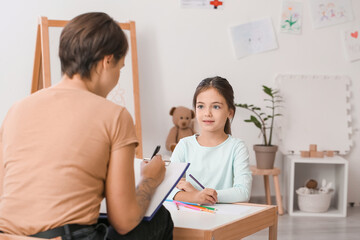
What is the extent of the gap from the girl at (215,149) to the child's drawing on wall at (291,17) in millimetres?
1875

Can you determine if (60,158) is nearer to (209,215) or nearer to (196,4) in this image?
(209,215)

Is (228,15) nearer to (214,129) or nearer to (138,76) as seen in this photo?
(138,76)

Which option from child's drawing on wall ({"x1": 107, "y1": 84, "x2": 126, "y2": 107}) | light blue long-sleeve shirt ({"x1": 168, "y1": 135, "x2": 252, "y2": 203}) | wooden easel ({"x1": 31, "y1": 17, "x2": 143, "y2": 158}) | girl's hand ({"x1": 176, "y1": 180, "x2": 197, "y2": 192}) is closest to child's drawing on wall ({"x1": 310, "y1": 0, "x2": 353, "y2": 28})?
wooden easel ({"x1": 31, "y1": 17, "x2": 143, "y2": 158})

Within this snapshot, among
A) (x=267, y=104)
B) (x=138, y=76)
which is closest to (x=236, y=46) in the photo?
(x=267, y=104)

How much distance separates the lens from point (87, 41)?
1094mm

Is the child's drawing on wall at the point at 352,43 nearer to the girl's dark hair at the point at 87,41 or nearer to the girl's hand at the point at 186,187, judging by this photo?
the girl's hand at the point at 186,187

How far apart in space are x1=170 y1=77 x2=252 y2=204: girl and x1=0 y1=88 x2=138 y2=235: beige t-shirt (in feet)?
2.32

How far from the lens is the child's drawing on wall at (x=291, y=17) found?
3705 millimetres

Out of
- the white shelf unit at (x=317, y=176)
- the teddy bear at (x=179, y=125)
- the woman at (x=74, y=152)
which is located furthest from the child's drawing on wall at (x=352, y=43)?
the woman at (x=74, y=152)

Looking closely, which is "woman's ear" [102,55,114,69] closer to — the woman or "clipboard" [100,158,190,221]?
the woman

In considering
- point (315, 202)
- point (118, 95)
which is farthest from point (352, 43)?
point (118, 95)

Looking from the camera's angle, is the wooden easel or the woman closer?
the woman

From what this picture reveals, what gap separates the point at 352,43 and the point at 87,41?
122 inches

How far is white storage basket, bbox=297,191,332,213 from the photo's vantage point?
3.47 m
